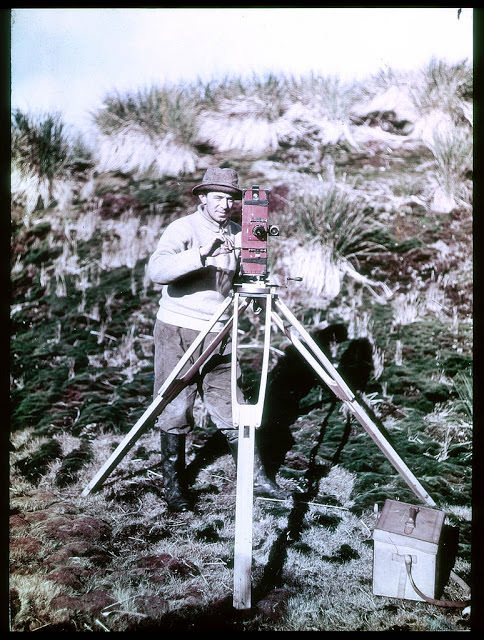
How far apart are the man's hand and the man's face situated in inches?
18.5

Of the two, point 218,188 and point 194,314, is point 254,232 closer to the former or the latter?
point 218,188

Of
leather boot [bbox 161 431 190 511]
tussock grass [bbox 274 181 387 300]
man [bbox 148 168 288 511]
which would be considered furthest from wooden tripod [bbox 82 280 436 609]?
tussock grass [bbox 274 181 387 300]

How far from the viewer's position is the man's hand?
3.62 metres

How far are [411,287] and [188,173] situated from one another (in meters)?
3.62

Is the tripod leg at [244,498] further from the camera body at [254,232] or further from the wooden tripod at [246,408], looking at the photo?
the camera body at [254,232]

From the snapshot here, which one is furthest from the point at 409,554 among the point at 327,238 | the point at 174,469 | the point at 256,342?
the point at 327,238

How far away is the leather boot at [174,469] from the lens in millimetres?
4232

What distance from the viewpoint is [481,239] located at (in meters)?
3.78

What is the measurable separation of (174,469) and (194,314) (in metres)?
1.22

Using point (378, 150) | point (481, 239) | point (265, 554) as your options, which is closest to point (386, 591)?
point (265, 554)

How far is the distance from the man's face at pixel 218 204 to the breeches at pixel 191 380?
0.89 m

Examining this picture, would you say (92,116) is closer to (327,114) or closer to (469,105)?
(327,114)

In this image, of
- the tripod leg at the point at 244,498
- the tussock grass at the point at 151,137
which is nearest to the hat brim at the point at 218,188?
the tripod leg at the point at 244,498

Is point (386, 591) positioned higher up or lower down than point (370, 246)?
lower down
